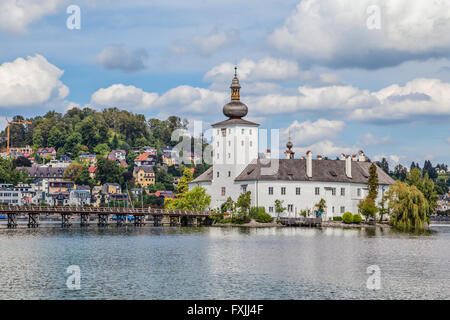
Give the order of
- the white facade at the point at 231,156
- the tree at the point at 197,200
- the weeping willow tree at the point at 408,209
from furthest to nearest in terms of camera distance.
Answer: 1. the white facade at the point at 231,156
2. the tree at the point at 197,200
3. the weeping willow tree at the point at 408,209

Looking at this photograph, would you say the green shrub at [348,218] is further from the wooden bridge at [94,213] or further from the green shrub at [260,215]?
the wooden bridge at [94,213]

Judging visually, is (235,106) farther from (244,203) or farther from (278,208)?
(278,208)

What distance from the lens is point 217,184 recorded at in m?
100

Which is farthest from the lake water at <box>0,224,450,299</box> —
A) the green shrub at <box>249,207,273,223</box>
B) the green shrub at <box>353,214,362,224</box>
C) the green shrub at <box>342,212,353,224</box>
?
the green shrub at <box>353,214,362,224</box>

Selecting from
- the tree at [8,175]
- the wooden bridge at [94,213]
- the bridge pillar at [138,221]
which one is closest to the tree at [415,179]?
the wooden bridge at [94,213]

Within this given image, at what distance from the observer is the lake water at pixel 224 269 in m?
31.2

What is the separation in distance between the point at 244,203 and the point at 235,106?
16.3m

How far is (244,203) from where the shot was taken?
9150cm

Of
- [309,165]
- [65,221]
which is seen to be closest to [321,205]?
[309,165]

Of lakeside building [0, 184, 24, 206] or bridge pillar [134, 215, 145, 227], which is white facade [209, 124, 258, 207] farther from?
lakeside building [0, 184, 24, 206]

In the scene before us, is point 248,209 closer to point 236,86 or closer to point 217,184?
point 217,184

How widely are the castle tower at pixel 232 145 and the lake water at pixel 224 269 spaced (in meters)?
39.3
